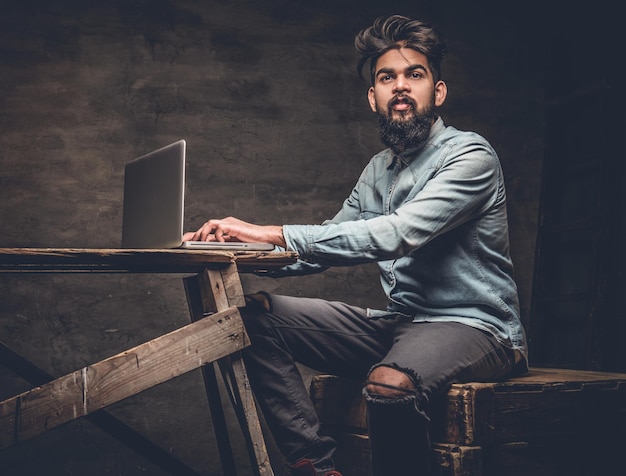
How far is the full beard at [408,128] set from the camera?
2705mm

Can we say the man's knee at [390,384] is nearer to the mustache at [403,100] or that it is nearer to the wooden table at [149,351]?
the wooden table at [149,351]

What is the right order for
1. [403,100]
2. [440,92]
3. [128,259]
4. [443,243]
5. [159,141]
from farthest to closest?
[159,141], [440,92], [403,100], [443,243], [128,259]

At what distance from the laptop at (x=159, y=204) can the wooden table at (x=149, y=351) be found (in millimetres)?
70

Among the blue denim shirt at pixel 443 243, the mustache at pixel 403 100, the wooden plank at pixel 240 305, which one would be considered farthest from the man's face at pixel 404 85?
the wooden plank at pixel 240 305

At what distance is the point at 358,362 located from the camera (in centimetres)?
262

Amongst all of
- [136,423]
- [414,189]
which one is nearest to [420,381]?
[414,189]

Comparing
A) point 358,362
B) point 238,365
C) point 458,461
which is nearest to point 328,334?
point 358,362

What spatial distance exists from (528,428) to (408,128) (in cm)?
101

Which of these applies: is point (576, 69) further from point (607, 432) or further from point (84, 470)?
point (84, 470)

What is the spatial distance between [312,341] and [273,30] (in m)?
2.16

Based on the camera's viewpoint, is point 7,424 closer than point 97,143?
Yes

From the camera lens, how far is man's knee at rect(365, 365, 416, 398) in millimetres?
2107

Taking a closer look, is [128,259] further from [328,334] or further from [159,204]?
[328,334]

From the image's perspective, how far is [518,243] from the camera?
4484mm
